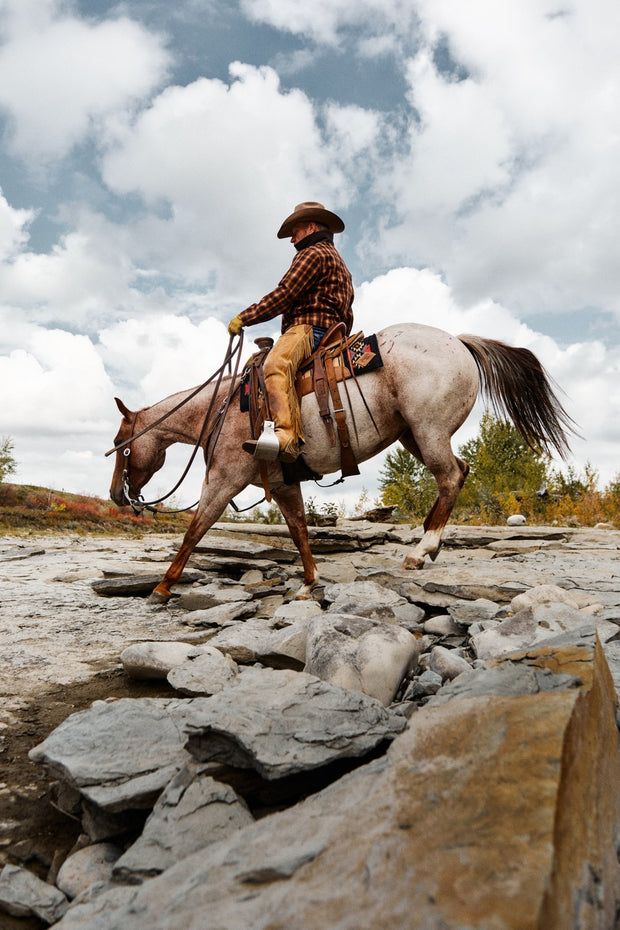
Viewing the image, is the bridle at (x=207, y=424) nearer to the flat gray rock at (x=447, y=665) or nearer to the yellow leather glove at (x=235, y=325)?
the yellow leather glove at (x=235, y=325)

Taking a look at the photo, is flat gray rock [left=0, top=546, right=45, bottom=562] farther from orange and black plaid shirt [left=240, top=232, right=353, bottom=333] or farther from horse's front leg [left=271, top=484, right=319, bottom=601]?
orange and black plaid shirt [left=240, top=232, right=353, bottom=333]

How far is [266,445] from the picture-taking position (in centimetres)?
492

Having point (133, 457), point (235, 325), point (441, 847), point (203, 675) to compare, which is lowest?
point (203, 675)

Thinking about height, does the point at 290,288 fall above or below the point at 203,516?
above

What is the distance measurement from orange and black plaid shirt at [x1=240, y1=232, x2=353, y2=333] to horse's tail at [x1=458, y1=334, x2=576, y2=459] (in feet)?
5.13

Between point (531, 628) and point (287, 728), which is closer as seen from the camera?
point (287, 728)

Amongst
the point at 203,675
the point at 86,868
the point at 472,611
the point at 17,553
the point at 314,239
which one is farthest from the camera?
the point at 17,553

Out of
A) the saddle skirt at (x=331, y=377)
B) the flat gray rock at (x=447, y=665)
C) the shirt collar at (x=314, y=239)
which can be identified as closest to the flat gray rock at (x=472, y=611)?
the flat gray rock at (x=447, y=665)

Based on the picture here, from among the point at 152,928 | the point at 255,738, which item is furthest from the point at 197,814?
the point at 152,928

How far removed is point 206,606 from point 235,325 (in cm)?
287

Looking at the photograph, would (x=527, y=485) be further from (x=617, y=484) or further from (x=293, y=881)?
(x=293, y=881)

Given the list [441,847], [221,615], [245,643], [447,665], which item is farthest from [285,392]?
[441,847]

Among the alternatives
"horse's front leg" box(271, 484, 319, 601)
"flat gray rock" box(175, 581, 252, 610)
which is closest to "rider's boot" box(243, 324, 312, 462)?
"horse's front leg" box(271, 484, 319, 601)

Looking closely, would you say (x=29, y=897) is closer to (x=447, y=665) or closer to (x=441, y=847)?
(x=441, y=847)
